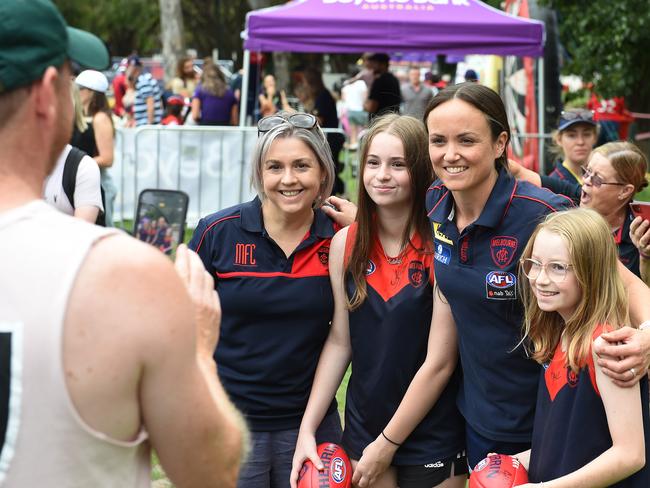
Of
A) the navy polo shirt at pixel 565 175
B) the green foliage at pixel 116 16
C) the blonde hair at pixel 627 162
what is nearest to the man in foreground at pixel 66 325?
the blonde hair at pixel 627 162

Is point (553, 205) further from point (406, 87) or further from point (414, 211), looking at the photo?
point (406, 87)

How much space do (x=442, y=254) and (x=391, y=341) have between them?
1.31 ft

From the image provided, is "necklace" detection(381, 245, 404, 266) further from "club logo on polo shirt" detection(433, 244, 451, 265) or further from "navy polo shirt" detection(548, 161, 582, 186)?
"navy polo shirt" detection(548, 161, 582, 186)

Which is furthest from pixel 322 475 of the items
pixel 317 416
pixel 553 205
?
pixel 553 205

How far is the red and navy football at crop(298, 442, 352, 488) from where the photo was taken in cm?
350

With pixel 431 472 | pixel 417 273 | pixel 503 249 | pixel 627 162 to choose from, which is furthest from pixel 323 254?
pixel 627 162

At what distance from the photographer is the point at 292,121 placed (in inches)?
148

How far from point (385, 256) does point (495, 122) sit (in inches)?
26.3

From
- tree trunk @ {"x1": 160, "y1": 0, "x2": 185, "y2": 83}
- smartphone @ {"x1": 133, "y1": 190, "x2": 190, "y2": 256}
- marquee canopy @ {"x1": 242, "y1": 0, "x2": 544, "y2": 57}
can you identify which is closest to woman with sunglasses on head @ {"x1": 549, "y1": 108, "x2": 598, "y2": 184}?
smartphone @ {"x1": 133, "y1": 190, "x2": 190, "y2": 256}

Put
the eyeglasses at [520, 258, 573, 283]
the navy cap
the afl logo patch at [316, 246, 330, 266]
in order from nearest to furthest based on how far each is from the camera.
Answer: the eyeglasses at [520, 258, 573, 283] < the afl logo patch at [316, 246, 330, 266] < the navy cap

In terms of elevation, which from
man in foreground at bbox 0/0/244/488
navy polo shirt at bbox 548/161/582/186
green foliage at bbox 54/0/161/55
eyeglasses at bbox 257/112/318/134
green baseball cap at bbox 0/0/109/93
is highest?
green baseball cap at bbox 0/0/109/93

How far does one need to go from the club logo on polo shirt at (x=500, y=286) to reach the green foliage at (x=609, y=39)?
40.3 ft

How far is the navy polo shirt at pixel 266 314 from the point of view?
3.61 meters

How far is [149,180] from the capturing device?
1160 cm
